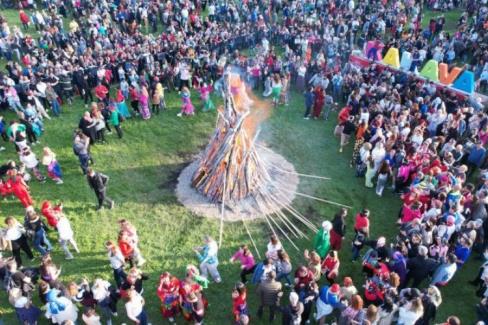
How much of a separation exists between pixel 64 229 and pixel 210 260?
3848 millimetres

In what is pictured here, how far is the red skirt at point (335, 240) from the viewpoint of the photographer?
448 inches

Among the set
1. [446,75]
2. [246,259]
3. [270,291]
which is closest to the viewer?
[270,291]

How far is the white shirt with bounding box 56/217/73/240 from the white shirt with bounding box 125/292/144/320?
124 inches

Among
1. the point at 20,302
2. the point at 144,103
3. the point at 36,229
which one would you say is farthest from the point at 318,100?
the point at 20,302

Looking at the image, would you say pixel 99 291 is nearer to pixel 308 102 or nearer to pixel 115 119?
pixel 115 119

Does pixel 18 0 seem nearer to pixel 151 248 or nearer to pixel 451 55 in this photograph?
pixel 151 248

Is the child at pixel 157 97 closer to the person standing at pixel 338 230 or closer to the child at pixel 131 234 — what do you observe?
the child at pixel 131 234

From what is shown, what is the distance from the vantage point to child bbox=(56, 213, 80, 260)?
10828 millimetres

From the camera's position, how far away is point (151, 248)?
38.7 feet

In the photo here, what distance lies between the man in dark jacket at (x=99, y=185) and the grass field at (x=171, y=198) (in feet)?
1.23

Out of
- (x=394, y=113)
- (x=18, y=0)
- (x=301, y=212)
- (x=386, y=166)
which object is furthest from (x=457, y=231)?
(x=18, y=0)

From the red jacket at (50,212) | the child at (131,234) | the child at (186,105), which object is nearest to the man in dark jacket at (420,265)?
the child at (131,234)

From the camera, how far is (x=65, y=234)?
11.0 m

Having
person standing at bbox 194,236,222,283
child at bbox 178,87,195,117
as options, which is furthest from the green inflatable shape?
person standing at bbox 194,236,222,283
